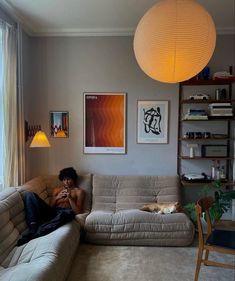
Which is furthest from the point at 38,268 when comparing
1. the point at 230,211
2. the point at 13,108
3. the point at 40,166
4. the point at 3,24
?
the point at 230,211

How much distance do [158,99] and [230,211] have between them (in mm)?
1922

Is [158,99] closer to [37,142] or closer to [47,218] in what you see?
[37,142]

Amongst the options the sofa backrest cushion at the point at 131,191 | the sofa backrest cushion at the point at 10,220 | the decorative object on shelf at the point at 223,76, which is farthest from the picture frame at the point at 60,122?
the decorative object on shelf at the point at 223,76

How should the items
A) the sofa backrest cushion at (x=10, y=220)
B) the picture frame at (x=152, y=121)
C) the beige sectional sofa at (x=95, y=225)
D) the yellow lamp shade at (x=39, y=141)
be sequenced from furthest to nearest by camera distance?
the picture frame at (x=152, y=121) → the yellow lamp shade at (x=39, y=141) → the sofa backrest cushion at (x=10, y=220) → the beige sectional sofa at (x=95, y=225)

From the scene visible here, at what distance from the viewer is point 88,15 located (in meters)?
3.40

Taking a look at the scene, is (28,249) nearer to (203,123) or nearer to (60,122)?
(60,122)

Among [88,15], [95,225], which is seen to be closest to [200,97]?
[88,15]

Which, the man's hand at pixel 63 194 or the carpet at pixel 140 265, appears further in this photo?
the man's hand at pixel 63 194

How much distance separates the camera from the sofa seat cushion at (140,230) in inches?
125

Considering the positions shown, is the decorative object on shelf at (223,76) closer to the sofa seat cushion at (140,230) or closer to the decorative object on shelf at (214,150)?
the decorative object on shelf at (214,150)

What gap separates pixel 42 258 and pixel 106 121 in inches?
88.7

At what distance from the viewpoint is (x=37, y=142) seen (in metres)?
3.51

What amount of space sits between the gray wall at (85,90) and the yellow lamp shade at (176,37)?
2.18 meters

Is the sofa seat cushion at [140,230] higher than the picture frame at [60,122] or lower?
lower
